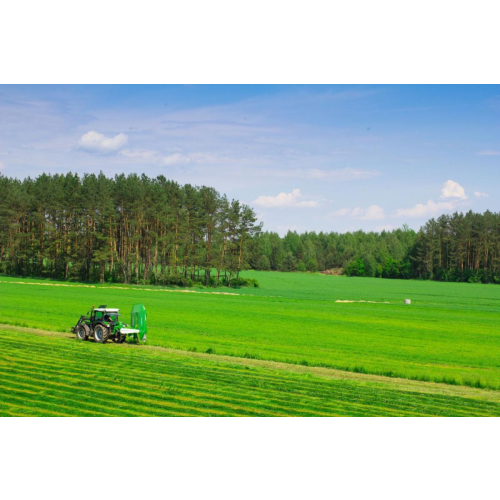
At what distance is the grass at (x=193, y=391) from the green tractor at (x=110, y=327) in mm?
2839

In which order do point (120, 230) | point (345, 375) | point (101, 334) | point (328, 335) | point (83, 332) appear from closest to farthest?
1. point (345, 375)
2. point (101, 334)
3. point (83, 332)
4. point (328, 335)
5. point (120, 230)

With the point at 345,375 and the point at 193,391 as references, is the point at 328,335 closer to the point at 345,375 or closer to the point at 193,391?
the point at 345,375

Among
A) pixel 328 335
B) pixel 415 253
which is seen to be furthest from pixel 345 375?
pixel 415 253

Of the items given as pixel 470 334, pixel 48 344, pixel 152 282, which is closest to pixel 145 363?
pixel 48 344

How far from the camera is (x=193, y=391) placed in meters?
13.4

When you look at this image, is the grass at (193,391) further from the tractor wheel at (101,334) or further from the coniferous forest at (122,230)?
the coniferous forest at (122,230)

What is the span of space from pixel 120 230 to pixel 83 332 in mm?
54064

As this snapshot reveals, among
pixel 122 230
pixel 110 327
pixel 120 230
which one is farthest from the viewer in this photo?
pixel 122 230

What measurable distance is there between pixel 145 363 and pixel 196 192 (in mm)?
64844

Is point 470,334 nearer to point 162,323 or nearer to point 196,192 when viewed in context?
point 162,323

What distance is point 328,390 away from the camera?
14.3 meters

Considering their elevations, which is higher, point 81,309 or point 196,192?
point 196,192

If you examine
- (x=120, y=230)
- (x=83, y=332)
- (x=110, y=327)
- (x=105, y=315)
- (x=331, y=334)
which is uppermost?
(x=120, y=230)

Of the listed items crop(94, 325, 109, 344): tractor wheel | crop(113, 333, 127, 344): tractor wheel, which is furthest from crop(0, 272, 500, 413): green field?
crop(113, 333, 127, 344): tractor wheel
